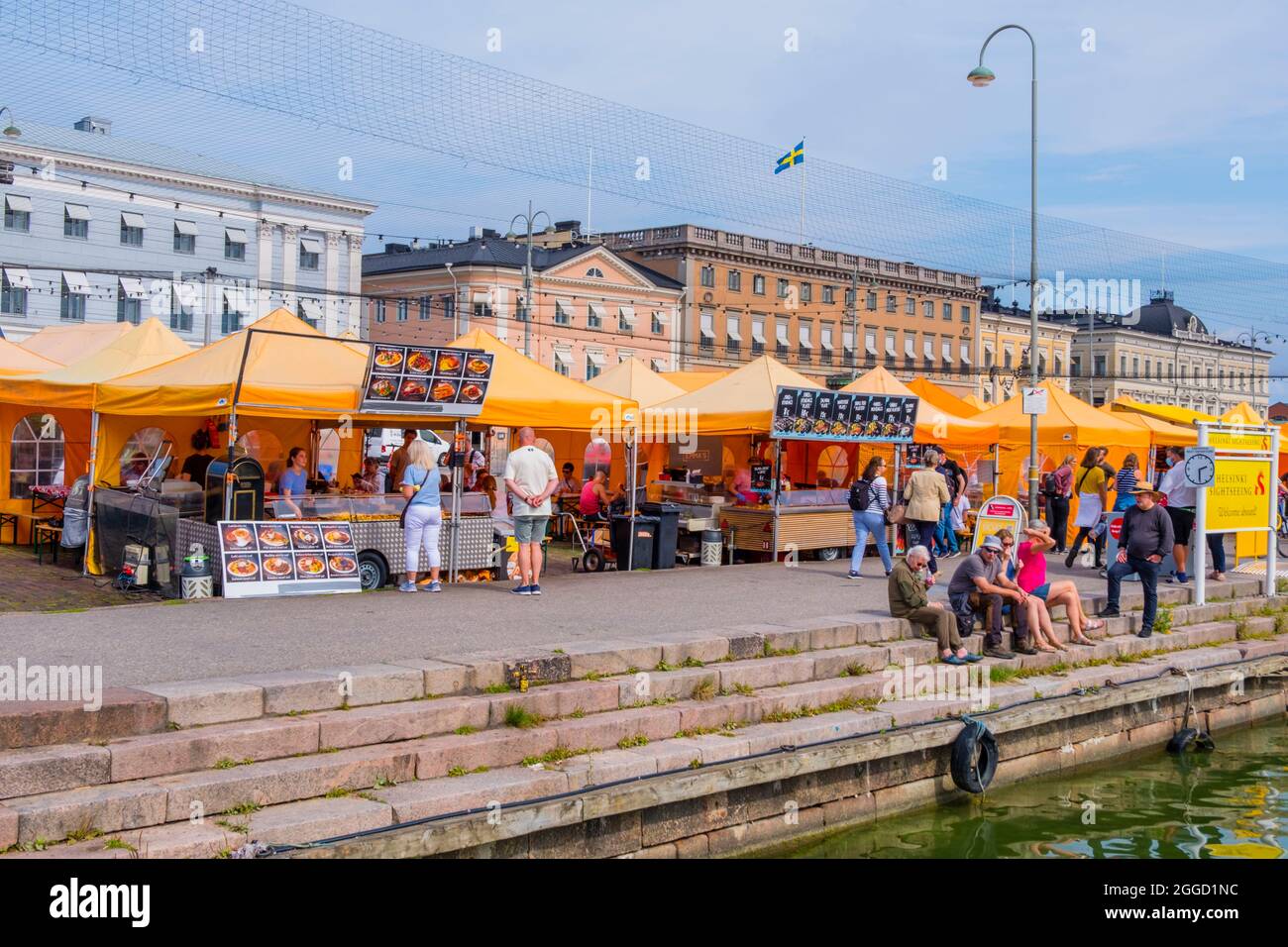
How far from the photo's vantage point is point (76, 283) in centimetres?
5456

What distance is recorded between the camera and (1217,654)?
55.8 feet

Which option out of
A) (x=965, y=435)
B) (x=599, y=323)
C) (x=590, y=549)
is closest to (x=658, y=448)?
(x=965, y=435)

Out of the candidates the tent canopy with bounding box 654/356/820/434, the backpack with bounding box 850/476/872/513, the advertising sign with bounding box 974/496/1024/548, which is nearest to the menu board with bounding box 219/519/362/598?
the backpack with bounding box 850/476/872/513

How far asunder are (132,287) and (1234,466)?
1908 inches

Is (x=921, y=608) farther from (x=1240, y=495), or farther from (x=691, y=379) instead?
(x=691, y=379)

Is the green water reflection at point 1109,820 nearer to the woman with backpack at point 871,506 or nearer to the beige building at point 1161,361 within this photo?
the woman with backpack at point 871,506

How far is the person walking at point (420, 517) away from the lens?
49.8 ft

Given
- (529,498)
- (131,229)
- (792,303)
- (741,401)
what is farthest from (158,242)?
(529,498)

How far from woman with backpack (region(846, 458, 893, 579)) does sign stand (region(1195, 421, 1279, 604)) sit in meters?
4.38

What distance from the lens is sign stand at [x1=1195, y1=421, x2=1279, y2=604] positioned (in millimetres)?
18625

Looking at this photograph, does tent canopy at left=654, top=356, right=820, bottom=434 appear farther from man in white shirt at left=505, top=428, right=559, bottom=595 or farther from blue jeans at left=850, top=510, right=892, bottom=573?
man in white shirt at left=505, top=428, right=559, bottom=595

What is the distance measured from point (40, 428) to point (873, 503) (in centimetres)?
1555

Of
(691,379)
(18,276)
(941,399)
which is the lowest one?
(941,399)
